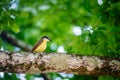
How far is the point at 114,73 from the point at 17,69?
1.41m

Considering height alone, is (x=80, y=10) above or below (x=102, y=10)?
above

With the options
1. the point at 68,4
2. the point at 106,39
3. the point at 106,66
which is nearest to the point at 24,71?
the point at 106,66

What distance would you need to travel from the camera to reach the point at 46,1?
1441 centimetres

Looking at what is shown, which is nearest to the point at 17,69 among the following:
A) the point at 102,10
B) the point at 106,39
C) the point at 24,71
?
the point at 24,71

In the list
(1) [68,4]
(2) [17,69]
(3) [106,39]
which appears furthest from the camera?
(1) [68,4]

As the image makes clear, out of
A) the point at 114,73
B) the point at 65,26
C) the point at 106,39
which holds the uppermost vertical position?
the point at 65,26

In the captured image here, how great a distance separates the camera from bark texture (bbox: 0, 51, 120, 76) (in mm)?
5816

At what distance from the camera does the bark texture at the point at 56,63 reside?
5816 millimetres

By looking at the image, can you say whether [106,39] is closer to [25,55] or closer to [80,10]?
[25,55]

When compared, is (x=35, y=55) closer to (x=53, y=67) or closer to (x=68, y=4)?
(x=53, y=67)

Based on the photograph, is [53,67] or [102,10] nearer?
[53,67]

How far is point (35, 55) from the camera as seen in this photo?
5.93m

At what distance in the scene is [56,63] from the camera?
5.91 metres

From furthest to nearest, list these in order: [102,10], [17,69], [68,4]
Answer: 1. [68,4]
2. [102,10]
3. [17,69]
